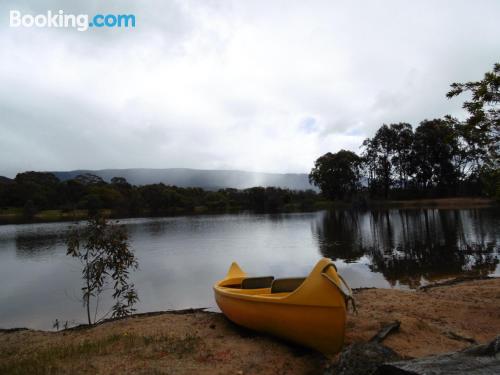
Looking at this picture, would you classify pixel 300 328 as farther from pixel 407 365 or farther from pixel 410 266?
pixel 410 266

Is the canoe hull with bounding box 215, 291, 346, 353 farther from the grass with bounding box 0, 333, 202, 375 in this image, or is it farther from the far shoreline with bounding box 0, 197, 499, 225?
the far shoreline with bounding box 0, 197, 499, 225

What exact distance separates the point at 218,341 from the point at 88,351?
262 centimetres

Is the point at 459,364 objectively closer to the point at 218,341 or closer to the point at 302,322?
the point at 302,322

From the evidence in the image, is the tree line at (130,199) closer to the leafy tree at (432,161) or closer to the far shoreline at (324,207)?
the far shoreline at (324,207)

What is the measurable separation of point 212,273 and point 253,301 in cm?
995

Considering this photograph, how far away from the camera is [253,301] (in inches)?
294

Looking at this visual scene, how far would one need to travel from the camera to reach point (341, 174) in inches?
3743

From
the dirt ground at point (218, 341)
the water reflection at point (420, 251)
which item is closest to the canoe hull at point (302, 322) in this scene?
the dirt ground at point (218, 341)

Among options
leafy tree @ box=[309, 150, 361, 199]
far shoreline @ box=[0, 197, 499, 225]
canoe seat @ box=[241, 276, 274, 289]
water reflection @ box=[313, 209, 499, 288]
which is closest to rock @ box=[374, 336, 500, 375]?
canoe seat @ box=[241, 276, 274, 289]

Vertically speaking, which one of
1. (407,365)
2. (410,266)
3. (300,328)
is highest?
(407,365)

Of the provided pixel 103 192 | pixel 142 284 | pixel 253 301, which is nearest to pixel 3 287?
pixel 142 284

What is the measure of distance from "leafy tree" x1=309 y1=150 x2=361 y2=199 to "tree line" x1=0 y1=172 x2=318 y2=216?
24.3 ft

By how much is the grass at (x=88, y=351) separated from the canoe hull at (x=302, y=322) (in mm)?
1385

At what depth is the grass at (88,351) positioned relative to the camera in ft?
20.3
